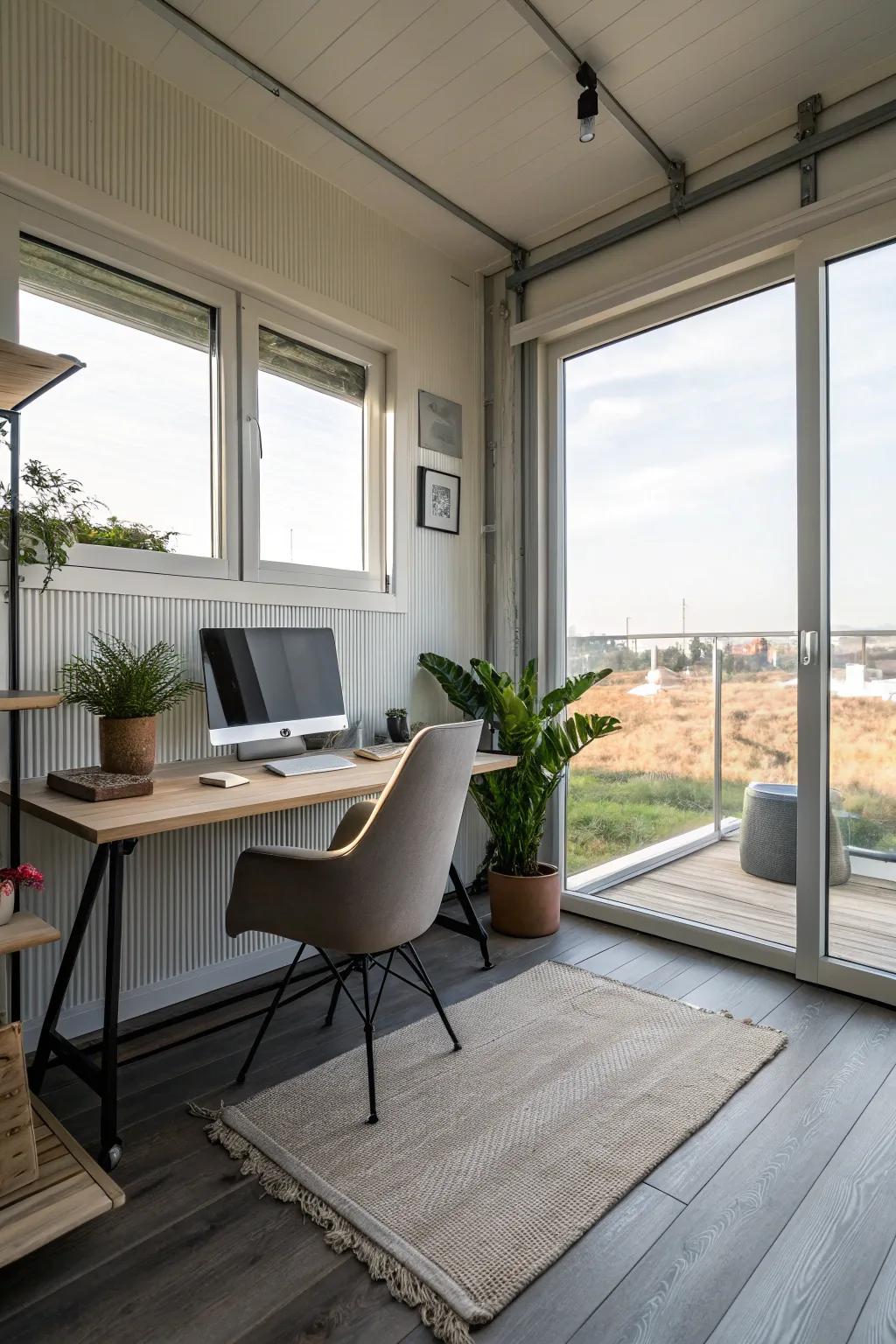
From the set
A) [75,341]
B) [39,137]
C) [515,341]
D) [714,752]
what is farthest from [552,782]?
[39,137]

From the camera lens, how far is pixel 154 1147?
166 cm

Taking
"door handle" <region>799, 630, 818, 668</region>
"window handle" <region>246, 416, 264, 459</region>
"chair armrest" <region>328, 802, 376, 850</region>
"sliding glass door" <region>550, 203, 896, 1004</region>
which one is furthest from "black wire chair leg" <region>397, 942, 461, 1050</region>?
"window handle" <region>246, 416, 264, 459</region>

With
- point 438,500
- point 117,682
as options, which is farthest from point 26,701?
point 438,500

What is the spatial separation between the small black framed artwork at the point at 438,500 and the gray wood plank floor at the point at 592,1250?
2.11 m

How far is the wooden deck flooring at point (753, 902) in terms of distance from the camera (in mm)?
2383

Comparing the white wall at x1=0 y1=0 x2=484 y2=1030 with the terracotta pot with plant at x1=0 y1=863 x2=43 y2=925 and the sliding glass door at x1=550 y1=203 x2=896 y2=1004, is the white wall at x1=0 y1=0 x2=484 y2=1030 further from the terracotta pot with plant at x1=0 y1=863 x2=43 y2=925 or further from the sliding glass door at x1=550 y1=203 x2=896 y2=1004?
the sliding glass door at x1=550 y1=203 x2=896 y2=1004

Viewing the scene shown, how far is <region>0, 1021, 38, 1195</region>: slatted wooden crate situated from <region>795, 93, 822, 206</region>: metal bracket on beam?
3.13 metres

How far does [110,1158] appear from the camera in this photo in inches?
62.5

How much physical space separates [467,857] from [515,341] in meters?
2.29

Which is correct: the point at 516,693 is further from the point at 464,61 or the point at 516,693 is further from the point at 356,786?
the point at 464,61

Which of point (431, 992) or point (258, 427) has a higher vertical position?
point (258, 427)

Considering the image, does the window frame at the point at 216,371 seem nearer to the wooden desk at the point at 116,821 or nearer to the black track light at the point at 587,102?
the wooden desk at the point at 116,821

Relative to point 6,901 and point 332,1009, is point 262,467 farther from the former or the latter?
point 332,1009

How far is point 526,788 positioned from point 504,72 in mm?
2396
